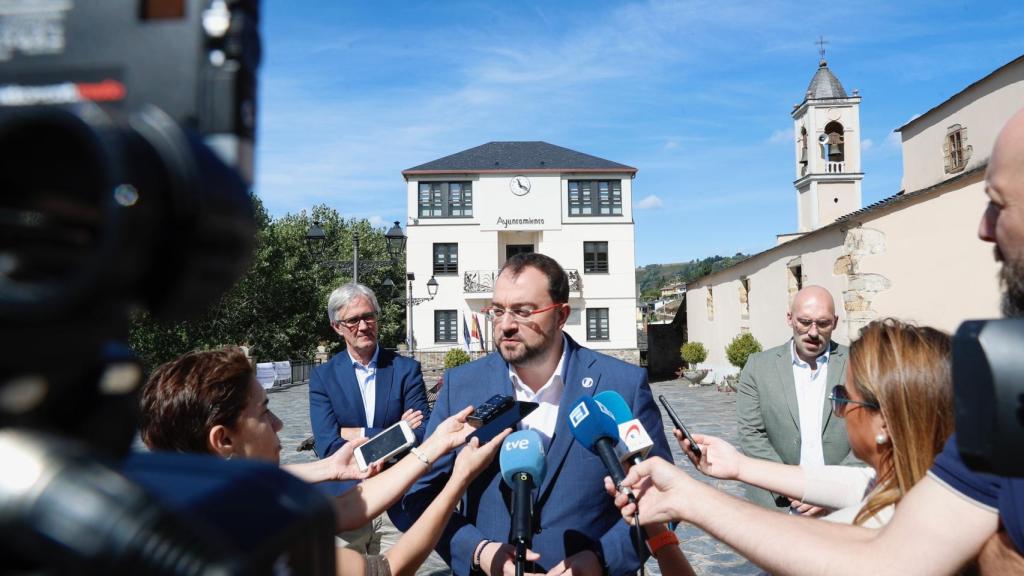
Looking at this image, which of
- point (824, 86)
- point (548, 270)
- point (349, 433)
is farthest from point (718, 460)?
point (824, 86)

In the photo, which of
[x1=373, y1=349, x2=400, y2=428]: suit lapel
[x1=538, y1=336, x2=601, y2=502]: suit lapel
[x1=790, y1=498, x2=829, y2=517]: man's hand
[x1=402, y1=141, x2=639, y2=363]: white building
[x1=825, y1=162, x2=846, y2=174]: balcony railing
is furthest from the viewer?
[x1=825, y1=162, x2=846, y2=174]: balcony railing

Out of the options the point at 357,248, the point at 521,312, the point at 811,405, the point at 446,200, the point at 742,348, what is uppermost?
the point at 446,200

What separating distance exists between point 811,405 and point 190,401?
161 inches

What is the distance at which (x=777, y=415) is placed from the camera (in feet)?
16.6

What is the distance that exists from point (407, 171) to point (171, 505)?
4451cm

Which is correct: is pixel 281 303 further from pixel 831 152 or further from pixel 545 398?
pixel 545 398

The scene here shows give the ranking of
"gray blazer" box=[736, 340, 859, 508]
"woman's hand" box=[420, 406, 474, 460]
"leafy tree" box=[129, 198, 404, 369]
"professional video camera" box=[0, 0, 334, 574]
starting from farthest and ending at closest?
"leafy tree" box=[129, 198, 404, 369]
"gray blazer" box=[736, 340, 859, 508]
"woman's hand" box=[420, 406, 474, 460]
"professional video camera" box=[0, 0, 334, 574]

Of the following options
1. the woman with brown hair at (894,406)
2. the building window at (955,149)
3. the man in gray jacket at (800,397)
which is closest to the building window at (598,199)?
the building window at (955,149)

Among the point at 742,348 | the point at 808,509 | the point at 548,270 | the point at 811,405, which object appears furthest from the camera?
the point at 742,348

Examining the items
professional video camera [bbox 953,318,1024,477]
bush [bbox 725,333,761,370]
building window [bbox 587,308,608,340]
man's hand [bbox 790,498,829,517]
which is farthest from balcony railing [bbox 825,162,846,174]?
professional video camera [bbox 953,318,1024,477]

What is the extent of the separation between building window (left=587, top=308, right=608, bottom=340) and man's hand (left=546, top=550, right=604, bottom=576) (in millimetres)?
40125

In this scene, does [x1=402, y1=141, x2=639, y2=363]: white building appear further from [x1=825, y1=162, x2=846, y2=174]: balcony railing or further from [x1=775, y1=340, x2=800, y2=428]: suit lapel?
[x1=775, y1=340, x2=800, y2=428]: suit lapel

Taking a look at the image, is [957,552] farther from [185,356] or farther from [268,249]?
[268,249]

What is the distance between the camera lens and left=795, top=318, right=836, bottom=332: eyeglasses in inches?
198
